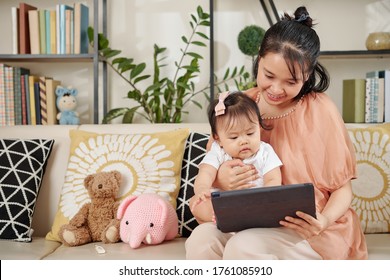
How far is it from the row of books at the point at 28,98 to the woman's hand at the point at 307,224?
1587 mm

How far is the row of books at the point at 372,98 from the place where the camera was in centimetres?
243

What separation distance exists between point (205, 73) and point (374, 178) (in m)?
1.13

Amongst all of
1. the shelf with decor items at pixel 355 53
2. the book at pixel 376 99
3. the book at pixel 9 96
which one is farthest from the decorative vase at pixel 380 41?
the book at pixel 9 96

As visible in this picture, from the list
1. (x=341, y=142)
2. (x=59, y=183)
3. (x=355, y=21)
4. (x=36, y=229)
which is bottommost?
(x=36, y=229)

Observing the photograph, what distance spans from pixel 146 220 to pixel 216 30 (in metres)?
1.29

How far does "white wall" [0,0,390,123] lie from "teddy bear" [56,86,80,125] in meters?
0.18

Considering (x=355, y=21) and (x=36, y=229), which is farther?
(x=355, y=21)

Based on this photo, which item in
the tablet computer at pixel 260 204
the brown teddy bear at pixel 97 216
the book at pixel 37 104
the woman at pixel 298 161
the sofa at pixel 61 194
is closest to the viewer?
the tablet computer at pixel 260 204

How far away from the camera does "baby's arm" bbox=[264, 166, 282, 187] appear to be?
123 cm

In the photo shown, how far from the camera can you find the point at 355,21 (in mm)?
2623

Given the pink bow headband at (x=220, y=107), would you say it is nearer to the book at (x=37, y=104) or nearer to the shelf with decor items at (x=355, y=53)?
the shelf with decor items at (x=355, y=53)

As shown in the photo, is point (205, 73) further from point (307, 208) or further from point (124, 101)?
A: point (307, 208)

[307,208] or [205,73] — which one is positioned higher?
[205,73]
